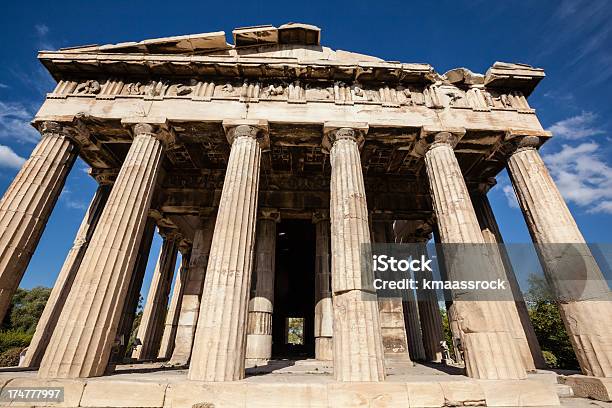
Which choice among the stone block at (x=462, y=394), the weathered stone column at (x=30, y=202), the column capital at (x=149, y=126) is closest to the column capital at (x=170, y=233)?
the weathered stone column at (x=30, y=202)

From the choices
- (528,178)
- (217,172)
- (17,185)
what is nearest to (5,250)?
(17,185)

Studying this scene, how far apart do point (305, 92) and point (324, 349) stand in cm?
991

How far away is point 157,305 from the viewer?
49.6ft

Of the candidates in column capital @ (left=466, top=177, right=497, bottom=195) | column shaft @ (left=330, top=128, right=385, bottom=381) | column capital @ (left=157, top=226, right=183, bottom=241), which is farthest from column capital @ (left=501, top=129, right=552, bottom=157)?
column capital @ (left=157, top=226, right=183, bottom=241)

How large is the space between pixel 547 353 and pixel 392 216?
77.5 ft

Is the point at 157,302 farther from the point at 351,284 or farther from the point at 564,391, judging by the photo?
the point at 564,391

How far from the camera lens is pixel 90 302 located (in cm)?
744

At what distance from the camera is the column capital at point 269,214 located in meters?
13.7

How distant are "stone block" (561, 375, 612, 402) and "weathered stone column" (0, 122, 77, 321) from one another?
14.9 metres

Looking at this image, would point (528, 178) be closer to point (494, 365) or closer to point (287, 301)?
point (494, 365)

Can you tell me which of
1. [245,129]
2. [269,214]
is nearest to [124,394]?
[245,129]

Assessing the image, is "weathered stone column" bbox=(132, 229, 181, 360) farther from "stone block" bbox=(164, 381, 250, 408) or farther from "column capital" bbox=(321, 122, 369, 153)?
"column capital" bbox=(321, 122, 369, 153)

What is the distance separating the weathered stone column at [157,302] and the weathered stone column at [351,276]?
1091cm

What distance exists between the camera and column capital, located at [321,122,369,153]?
10250 millimetres
